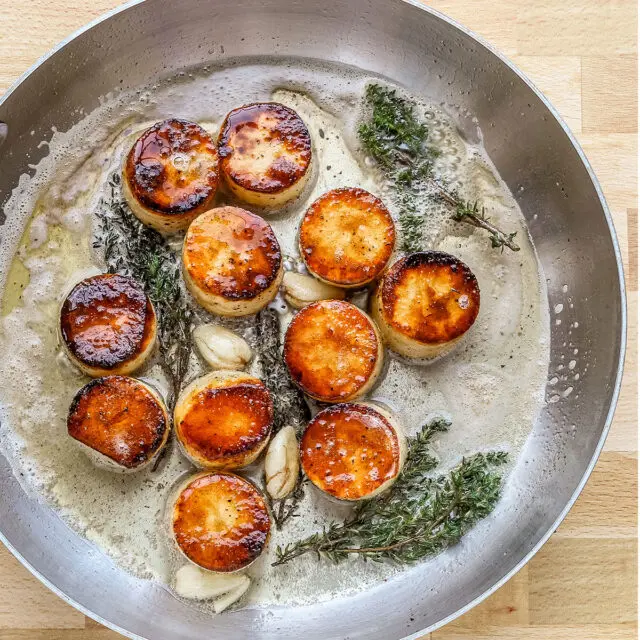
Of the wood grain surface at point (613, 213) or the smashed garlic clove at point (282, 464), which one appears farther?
the wood grain surface at point (613, 213)

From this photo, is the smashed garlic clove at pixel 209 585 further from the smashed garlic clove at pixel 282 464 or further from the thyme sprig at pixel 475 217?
the thyme sprig at pixel 475 217

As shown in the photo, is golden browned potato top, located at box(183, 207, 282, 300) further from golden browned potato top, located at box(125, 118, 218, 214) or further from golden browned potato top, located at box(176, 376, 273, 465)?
golden browned potato top, located at box(176, 376, 273, 465)

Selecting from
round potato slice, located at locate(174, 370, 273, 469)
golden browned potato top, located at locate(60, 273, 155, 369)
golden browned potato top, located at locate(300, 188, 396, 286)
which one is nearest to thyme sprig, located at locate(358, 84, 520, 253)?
golden browned potato top, located at locate(300, 188, 396, 286)

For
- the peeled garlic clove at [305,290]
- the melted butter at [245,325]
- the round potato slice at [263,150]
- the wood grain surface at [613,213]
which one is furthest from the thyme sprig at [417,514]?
the round potato slice at [263,150]

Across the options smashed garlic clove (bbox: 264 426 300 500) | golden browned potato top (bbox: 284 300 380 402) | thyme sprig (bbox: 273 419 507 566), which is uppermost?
golden browned potato top (bbox: 284 300 380 402)

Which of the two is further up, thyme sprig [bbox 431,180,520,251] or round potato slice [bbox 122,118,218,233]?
round potato slice [bbox 122,118,218,233]

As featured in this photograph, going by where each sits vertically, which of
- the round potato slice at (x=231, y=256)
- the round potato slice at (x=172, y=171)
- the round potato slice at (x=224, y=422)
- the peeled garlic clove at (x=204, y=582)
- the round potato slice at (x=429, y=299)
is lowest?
the peeled garlic clove at (x=204, y=582)

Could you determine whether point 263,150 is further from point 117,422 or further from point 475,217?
point 117,422
